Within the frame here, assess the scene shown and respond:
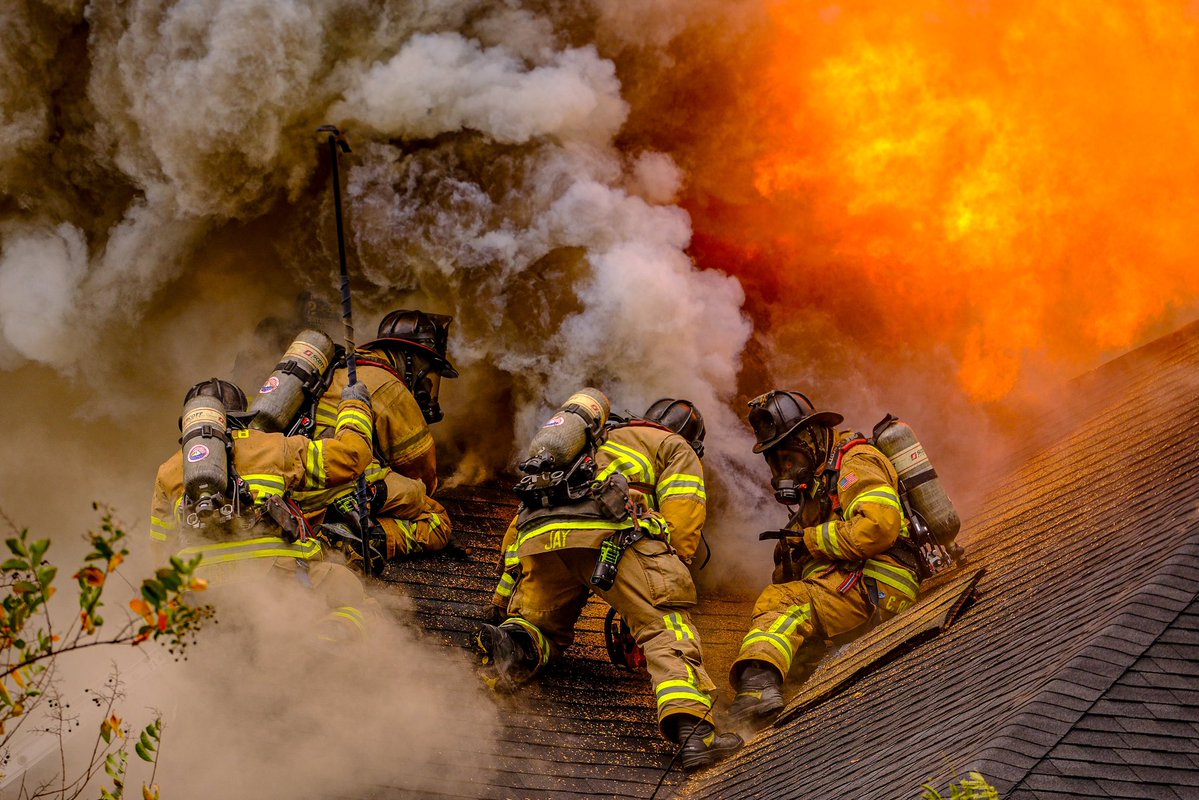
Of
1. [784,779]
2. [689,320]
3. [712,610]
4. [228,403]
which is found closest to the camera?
[784,779]

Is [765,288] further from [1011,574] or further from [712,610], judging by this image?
[1011,574]

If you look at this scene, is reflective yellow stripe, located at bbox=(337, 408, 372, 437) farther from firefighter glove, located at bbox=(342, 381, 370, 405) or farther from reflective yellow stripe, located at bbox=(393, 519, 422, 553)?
reflective yellow stripe, located at bbox=(393, 519, 422, 553)

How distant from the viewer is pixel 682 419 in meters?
9.89

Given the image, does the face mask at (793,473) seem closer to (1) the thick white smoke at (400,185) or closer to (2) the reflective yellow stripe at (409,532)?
(1) the thick white smoke at (400,185)

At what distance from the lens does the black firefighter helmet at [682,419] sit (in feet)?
32.4

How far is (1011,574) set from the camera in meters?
8.19

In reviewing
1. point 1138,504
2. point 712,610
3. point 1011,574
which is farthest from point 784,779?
point 712,610

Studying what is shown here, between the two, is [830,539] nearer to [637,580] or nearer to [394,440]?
[637,580]

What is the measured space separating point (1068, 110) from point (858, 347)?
2691 millimetres

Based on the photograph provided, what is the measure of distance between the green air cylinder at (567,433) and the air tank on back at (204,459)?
1795 millimetres

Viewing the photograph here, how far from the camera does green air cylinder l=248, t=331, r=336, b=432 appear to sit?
976 cm

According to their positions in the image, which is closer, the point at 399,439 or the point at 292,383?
the point at 292,383

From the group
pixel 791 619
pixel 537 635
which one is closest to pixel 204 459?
pixel 537 635

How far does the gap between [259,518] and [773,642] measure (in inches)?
125
